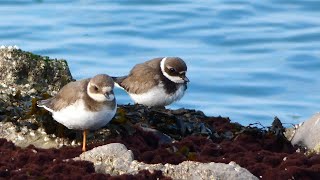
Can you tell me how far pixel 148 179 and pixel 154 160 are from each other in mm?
831

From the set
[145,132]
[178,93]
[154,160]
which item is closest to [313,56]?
[178,93]

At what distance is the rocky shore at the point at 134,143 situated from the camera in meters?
5.88

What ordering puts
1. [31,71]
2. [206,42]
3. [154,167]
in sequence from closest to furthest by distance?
[154,167] → [31,71] → [206,42]

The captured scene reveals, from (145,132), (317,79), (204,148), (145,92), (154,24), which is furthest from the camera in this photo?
(154,24)

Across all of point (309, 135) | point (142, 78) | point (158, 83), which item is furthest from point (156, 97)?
point (309, 135)

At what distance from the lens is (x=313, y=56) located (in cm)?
1562

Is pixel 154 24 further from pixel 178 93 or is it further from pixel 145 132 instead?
pixel 145 132

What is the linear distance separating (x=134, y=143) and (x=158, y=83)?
2004mm

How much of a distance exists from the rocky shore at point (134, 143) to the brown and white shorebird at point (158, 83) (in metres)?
0.46

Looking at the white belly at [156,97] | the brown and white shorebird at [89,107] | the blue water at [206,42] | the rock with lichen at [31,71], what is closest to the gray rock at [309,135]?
the white belly at [156,97]

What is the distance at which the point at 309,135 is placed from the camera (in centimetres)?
809

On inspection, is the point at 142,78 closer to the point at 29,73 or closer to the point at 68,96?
the point at 29,73

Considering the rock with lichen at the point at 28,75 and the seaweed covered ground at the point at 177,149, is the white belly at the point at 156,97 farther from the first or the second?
the rock with lichen at the point at 28,75

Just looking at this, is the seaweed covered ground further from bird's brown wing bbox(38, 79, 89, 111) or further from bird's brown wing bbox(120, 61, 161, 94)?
bird's brown wing bbox(120, 61, 161, 94)
